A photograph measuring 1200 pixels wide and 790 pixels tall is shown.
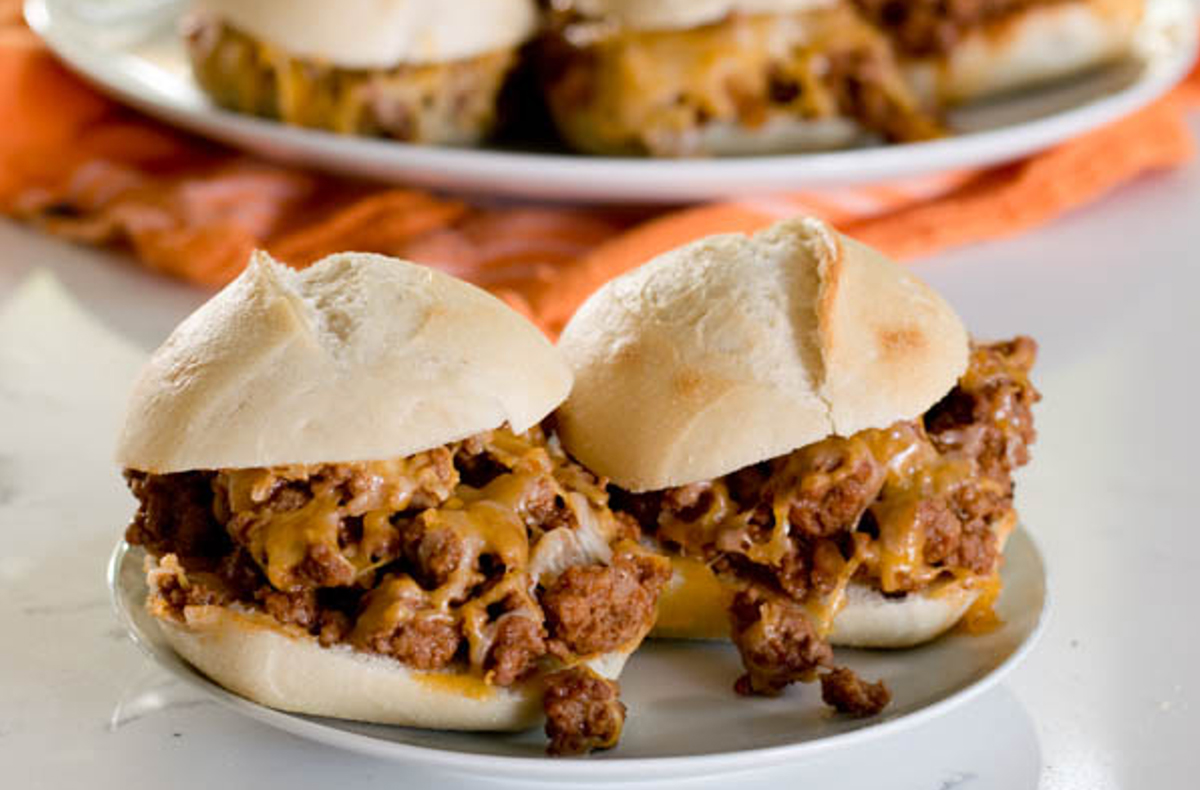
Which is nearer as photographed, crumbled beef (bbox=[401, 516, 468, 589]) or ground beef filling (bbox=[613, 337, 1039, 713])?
crumbled beef (bbox=[401, 516, 468, 589])

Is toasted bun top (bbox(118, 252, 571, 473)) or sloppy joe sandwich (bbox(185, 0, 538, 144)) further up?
toasted bun top (bbox(118, 252, 571, 473))

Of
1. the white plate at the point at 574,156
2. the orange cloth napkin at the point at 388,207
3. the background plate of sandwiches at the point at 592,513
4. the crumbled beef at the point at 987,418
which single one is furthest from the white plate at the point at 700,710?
the white plate at the point at 574,156

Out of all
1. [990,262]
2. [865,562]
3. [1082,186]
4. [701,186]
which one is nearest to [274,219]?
[701,186]

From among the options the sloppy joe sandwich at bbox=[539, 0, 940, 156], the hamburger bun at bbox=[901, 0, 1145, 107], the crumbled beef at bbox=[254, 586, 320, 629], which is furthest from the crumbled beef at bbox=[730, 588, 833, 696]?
the hamburger bun at bbox=[901, 0, 1145, 107]

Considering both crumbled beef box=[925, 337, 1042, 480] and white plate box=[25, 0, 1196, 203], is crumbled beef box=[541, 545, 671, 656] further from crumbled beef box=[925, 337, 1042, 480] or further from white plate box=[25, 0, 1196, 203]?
white plate box=[25, 0, 1196, 203]

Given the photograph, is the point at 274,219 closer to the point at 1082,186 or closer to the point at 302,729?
the point at 1082,186

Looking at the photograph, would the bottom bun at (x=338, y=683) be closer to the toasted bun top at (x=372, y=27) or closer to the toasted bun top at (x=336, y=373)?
the toasted bun top at (x=336, y=373)
